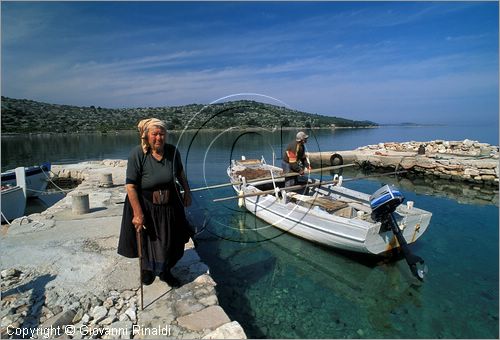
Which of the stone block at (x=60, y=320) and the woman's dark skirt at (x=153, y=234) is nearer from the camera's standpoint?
the stone block at (x=60, y=320)

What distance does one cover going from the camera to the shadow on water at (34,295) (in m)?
3.71

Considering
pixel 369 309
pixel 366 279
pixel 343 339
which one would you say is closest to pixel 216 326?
pixel 343 339

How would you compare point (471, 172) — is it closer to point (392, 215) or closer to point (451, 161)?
point (451, 161)

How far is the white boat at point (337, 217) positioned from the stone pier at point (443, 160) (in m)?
5.53

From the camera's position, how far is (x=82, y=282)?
4.55 metres

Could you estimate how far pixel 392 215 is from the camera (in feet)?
21.3

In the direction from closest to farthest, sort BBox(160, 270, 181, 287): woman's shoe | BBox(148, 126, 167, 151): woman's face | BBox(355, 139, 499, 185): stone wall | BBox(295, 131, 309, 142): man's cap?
BBox(148, 126, 167, 151): woman's face < BBox(160, 270, 181, 287): woman's shoe < BBox(295, 131, 309, 142): man's cap < BBox(355, 139, 499, 185): stone wall

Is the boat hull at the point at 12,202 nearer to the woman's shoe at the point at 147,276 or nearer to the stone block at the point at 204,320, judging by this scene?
the woman's shoe at the point at 147,276

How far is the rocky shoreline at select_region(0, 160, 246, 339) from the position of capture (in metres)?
3.53

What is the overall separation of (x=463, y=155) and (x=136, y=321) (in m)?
23.9

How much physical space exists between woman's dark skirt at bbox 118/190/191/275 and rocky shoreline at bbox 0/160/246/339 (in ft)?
1.62

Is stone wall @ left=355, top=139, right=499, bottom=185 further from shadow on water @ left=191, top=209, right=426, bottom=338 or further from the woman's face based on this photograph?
the woman's face

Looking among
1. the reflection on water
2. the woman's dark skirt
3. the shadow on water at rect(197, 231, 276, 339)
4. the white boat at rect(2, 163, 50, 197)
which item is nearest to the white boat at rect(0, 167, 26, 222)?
the white boat at rect(2, 163, 50, 197)

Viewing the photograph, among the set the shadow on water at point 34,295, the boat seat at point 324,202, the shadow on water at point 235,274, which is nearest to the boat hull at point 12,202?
the shadow on water at point 235,274
